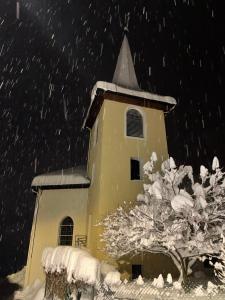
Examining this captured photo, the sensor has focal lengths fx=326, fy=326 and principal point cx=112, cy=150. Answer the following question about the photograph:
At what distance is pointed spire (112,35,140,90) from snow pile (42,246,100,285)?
13.3 meters

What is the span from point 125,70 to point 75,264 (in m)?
16.8

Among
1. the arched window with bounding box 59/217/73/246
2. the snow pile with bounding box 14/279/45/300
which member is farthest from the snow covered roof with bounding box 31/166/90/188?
the snow pile with bounding box 14/279/45/300

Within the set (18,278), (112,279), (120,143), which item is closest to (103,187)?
(120,143)

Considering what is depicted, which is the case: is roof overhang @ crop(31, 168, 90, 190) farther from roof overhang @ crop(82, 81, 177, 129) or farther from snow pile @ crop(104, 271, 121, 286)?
snow pile @ crop(104, 271, 121, 286)

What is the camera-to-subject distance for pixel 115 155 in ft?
65.0

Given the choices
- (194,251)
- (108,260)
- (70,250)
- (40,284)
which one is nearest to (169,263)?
(108,260)

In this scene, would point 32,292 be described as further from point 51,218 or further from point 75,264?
point 75,264

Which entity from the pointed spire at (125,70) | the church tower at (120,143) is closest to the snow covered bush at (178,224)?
the church tower at (120,143)

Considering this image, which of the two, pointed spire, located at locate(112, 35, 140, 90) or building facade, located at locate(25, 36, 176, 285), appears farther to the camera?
pointed spire, located at locate(112, 35, 140, 90)

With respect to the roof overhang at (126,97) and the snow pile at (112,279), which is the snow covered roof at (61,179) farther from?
the snow pile at (112,279)

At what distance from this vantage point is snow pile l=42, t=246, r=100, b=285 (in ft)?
40.7

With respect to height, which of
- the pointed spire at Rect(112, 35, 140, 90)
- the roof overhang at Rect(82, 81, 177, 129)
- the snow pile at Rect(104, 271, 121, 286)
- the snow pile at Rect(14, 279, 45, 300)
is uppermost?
the pointed spire at Rect(112, 35, 140, 90)

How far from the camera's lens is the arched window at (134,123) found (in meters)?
21.3

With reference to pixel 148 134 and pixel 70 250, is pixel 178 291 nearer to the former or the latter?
pixel 70 250
